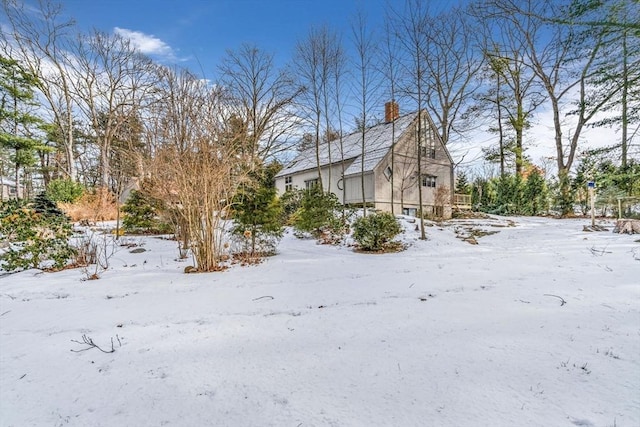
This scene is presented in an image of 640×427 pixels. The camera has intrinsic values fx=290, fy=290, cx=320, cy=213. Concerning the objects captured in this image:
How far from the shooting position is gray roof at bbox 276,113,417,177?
16609mm

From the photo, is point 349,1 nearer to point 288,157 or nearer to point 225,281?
point 225,281

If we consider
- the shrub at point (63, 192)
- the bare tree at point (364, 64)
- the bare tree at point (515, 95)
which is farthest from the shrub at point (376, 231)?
the bare tree at point (515, 95)

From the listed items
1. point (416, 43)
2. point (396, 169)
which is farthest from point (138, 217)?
point (396, 169)

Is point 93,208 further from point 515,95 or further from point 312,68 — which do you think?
point 515,95

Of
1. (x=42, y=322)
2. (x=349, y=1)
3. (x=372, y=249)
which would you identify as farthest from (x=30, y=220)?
(x=349, y=1)

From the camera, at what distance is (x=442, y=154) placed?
63.1 ft

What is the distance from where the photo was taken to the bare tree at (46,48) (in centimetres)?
1602

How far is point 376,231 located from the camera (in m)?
7.61

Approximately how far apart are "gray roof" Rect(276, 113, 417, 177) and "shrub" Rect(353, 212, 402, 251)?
331 inches

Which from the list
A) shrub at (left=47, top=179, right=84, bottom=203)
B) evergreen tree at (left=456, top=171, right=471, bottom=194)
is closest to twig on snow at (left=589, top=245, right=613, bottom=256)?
evergreen tree at (left=456, top=171, right=471, bottom=194)

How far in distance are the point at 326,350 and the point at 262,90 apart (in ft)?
59.8

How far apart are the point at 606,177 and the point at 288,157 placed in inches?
743

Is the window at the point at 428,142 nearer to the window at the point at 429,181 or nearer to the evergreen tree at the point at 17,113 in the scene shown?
the window at the point at 429,181

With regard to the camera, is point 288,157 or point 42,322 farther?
point 288,157
